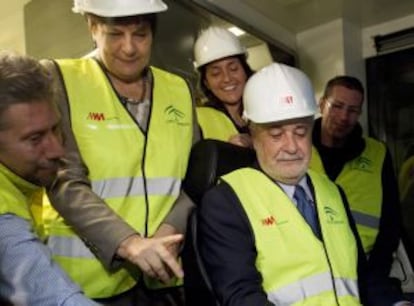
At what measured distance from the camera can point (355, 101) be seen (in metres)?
2.96

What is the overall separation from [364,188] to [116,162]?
154 cm

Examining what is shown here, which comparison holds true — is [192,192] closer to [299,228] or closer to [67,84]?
[299,228]

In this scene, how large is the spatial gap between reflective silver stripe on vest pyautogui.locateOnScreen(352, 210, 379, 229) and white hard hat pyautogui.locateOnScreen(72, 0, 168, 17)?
4.95ft

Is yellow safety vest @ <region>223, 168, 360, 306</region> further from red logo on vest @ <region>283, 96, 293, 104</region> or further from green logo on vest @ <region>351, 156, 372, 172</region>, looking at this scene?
green logo on vest @ <region>351, 156, 372, 172</region>

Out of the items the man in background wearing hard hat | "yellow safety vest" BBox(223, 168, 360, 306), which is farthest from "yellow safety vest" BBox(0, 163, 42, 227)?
"yellow safety vest" BBox(223, 168, 360, 306)

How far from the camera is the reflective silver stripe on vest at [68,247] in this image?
1643 millimetres

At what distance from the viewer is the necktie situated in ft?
5.98

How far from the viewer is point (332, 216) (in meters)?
1.87

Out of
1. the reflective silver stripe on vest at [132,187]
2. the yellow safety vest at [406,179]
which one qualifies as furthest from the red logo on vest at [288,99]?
the yellow safety vest at [406,179]

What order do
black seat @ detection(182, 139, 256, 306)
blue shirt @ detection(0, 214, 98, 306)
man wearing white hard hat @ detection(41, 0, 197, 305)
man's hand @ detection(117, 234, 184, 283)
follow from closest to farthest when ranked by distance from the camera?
1. blue shirt @ detection(0, 214, 98, 306)
2. man's hand @ detection(117, 234, 184, 283)
3. man wearing white hard hat @ detection(41, 0, 197, 305)
4. black seat @ detection(182, 139, 256, 306)

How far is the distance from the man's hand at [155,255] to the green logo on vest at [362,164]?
1.61 m

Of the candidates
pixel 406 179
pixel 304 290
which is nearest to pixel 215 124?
pixel 304 290

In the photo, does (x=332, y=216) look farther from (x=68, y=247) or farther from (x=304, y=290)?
(x=68, y=247)

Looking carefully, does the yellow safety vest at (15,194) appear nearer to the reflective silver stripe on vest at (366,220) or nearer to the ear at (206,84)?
the ear at (206,84)
